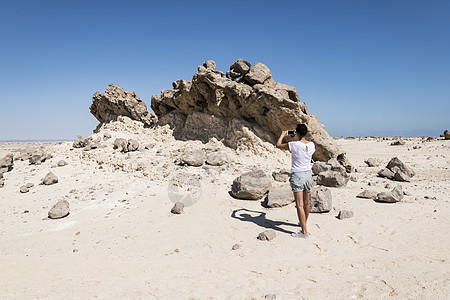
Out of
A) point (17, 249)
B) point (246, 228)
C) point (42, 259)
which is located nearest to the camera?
point (42, 259)

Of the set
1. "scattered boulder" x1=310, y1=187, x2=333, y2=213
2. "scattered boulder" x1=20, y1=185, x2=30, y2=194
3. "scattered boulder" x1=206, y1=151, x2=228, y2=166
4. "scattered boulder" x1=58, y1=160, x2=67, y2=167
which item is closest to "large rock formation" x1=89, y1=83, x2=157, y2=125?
"scattered boulder" x1=58, y1=160, x2=67, y2=167

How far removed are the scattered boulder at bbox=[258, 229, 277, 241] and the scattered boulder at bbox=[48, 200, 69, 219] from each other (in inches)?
188

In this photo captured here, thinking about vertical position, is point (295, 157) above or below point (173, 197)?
above

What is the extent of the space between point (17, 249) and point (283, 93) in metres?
9.34

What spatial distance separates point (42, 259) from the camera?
14.3ft

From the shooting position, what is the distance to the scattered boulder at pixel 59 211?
6.13 meters

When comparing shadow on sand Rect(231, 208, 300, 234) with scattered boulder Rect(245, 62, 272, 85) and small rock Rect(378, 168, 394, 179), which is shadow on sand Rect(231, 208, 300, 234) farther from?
scattered boulder Rect(245, 62, 272, 85)

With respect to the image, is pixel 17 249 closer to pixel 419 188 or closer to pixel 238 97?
pixel 238 97

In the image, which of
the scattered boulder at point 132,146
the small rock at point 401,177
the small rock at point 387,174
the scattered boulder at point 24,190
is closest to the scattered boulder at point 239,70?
the scattered boulder at point 132,146

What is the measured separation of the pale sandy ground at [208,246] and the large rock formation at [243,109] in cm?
285

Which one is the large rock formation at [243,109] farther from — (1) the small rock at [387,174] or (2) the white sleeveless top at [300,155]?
(2) the white sleeveless top at [300,155]

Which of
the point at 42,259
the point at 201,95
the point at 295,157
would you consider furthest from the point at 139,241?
the point at 201,95

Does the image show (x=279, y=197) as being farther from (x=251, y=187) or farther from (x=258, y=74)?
(x=258, y=74)

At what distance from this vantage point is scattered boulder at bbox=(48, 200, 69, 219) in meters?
6.13
